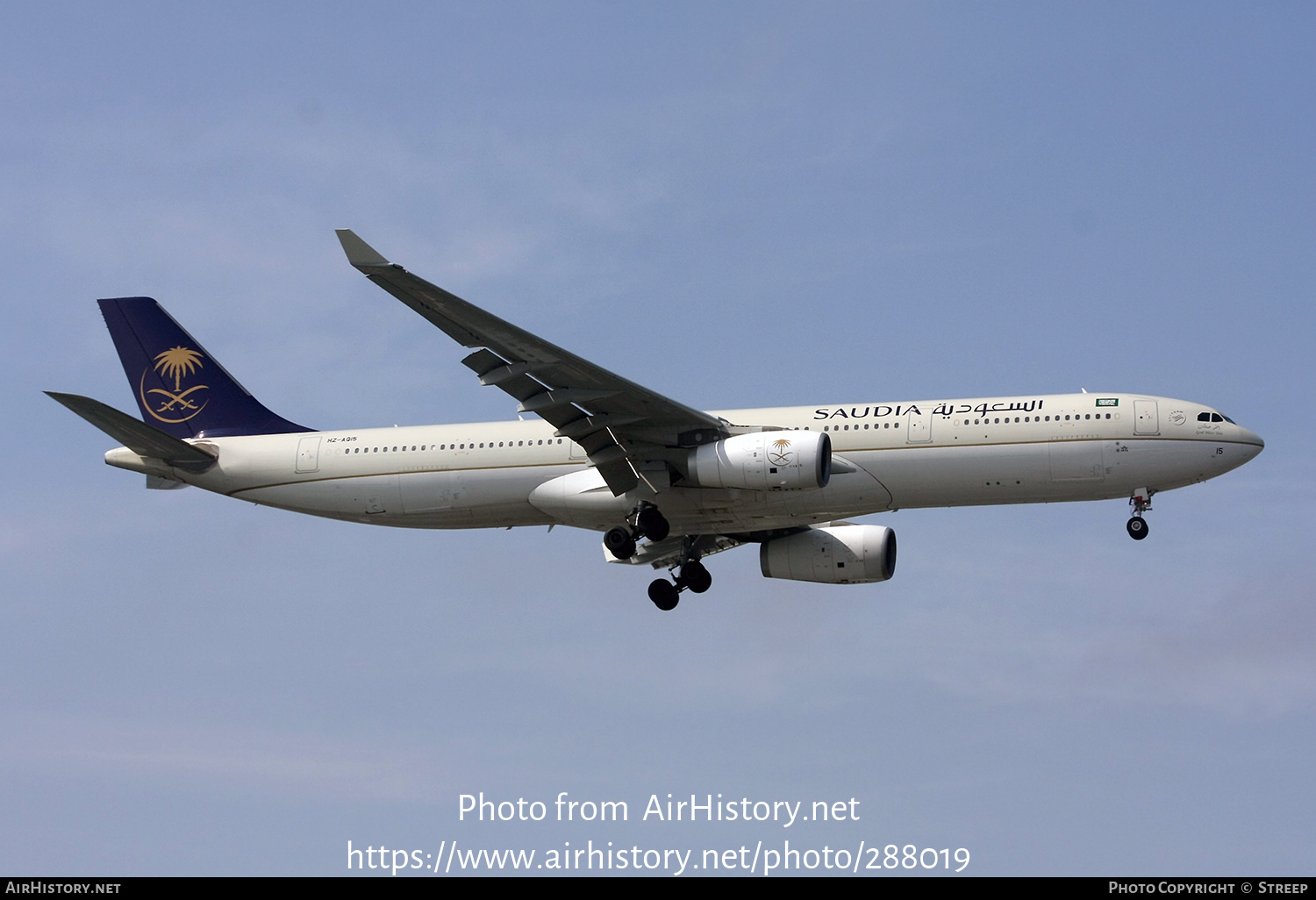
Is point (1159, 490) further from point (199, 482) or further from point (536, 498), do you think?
point (199, 482)

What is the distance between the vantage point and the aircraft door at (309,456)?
43.0 metres

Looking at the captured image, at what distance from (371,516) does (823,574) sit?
12.9 m

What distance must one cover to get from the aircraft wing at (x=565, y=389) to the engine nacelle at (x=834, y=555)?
648cm

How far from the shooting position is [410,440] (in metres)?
42.2

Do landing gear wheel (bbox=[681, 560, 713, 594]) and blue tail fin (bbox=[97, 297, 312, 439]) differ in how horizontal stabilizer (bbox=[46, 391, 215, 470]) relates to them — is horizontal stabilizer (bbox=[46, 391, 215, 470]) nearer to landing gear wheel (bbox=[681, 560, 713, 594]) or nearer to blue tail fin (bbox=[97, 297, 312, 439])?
blue tail fin (bbox=[97, 297, 312, 439])

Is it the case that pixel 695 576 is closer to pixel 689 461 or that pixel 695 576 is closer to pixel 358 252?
pixel 689 461

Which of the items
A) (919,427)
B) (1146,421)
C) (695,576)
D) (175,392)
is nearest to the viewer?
(1146,421)

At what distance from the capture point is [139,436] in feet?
138

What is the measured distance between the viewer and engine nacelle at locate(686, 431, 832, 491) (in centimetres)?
3712

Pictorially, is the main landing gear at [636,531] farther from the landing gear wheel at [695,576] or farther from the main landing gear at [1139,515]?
the main landing gear at [1139,515]

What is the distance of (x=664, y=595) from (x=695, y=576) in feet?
3.45

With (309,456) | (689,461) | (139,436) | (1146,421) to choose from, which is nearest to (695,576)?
(689,461)

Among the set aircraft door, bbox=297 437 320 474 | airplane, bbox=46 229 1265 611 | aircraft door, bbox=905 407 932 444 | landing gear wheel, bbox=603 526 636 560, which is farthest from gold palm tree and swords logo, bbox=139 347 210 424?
aircraft door, bbox=905 407 932 444

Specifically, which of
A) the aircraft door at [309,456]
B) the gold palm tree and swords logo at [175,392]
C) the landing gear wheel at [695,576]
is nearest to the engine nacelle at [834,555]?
the landing gear wheel at [695,576]
